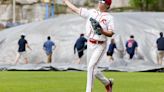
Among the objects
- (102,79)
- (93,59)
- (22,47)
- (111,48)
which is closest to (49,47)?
(22,47)

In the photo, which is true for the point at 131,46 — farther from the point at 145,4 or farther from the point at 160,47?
the point at 145,4

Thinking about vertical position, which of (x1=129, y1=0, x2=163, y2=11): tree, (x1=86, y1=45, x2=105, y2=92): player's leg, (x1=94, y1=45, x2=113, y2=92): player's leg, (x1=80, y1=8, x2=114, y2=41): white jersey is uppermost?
(x1=80, y1=8, x2=114, y2=41): white jersey

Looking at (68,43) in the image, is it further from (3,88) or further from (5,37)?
(3,88)

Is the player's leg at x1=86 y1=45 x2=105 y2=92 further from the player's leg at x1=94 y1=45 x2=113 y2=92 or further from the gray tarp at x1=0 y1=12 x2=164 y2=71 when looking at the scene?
the gray tarp at x1=0 y1=12 x2=164 y2=71

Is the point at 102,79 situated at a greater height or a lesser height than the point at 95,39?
lesser

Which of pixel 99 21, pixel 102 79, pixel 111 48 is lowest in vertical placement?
pixel 111 48

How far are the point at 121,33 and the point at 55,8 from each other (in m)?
27.7

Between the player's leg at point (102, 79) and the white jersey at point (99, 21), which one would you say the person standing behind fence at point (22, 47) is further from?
the white jersey at point (99, 21)

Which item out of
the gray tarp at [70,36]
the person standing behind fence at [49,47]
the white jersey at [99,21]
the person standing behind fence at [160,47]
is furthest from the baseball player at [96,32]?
the person standing behind fence at [49,47]

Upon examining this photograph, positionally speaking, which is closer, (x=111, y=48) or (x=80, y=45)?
(x=111, y=48)

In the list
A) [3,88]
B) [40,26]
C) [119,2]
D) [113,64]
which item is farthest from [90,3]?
[3,88]

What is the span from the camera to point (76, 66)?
2738 centimetres

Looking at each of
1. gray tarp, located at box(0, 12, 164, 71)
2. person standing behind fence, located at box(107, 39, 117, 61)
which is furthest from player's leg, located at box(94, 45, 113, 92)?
gray tarp, located at box(0, 12, 164, 71)

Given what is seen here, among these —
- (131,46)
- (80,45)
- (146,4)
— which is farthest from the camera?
(146,4)
